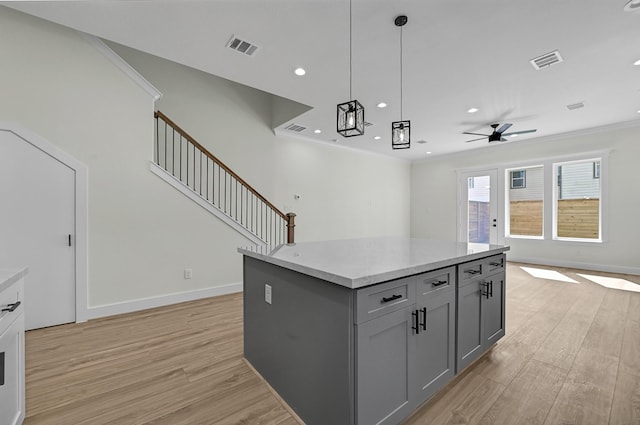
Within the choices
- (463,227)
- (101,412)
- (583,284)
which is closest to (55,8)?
(101,412)

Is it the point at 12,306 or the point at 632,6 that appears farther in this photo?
the point at 632,6

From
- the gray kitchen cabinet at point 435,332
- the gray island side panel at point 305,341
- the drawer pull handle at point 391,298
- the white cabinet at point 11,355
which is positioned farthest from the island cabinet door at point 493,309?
the white cabinet at point 11,355

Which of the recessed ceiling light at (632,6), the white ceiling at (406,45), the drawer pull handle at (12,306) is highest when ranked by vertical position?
the white ceiling at (406,45)

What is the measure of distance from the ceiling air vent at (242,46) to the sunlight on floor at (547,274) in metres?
6.21

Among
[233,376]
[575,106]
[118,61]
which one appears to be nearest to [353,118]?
[233,376]

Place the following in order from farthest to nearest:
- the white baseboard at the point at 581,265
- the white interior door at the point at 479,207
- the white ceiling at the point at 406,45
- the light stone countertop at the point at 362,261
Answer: the white interior door at the point at 479,207
the white baseboard at the point at 581,265
the white ceiling at the point at 406,45
the light stone countertop at the point at 362,261

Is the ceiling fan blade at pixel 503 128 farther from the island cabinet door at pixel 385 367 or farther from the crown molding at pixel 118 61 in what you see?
the crown molding at pixel 118 61

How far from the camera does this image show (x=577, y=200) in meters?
6.30

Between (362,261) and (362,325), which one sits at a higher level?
(362,261)

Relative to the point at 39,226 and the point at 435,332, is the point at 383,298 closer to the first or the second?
the point at 435,332

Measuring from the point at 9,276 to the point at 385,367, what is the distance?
191cm

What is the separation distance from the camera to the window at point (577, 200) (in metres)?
6.08

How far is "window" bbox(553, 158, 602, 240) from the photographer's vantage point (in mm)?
6078

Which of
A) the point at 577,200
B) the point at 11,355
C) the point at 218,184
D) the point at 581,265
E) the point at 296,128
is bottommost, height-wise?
the point at 581,265
